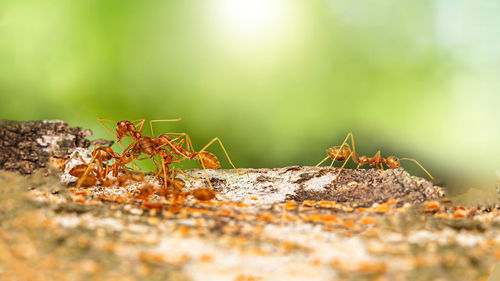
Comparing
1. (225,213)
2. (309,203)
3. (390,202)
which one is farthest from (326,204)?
(225,213)

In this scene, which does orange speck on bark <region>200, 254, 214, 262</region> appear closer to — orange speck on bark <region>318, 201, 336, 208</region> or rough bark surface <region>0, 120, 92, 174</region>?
orange speck on bark <region>318, 201, 336, 208</region>

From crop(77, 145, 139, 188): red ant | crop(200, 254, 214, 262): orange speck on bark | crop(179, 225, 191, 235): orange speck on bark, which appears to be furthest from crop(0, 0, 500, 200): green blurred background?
crop(200, 254, 214, 262): orange speck on bark

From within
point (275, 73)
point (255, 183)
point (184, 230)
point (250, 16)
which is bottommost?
point (255, 183)

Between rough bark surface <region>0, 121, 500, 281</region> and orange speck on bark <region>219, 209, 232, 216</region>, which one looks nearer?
rough bark surface <region>0, 121, 500, 281</region>

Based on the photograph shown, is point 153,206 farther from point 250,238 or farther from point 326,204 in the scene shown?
point 326,204

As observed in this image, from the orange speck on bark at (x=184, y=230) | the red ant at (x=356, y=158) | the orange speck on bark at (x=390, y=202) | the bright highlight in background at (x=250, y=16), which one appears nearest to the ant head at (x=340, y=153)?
the red ant at (x=356, y=158)
